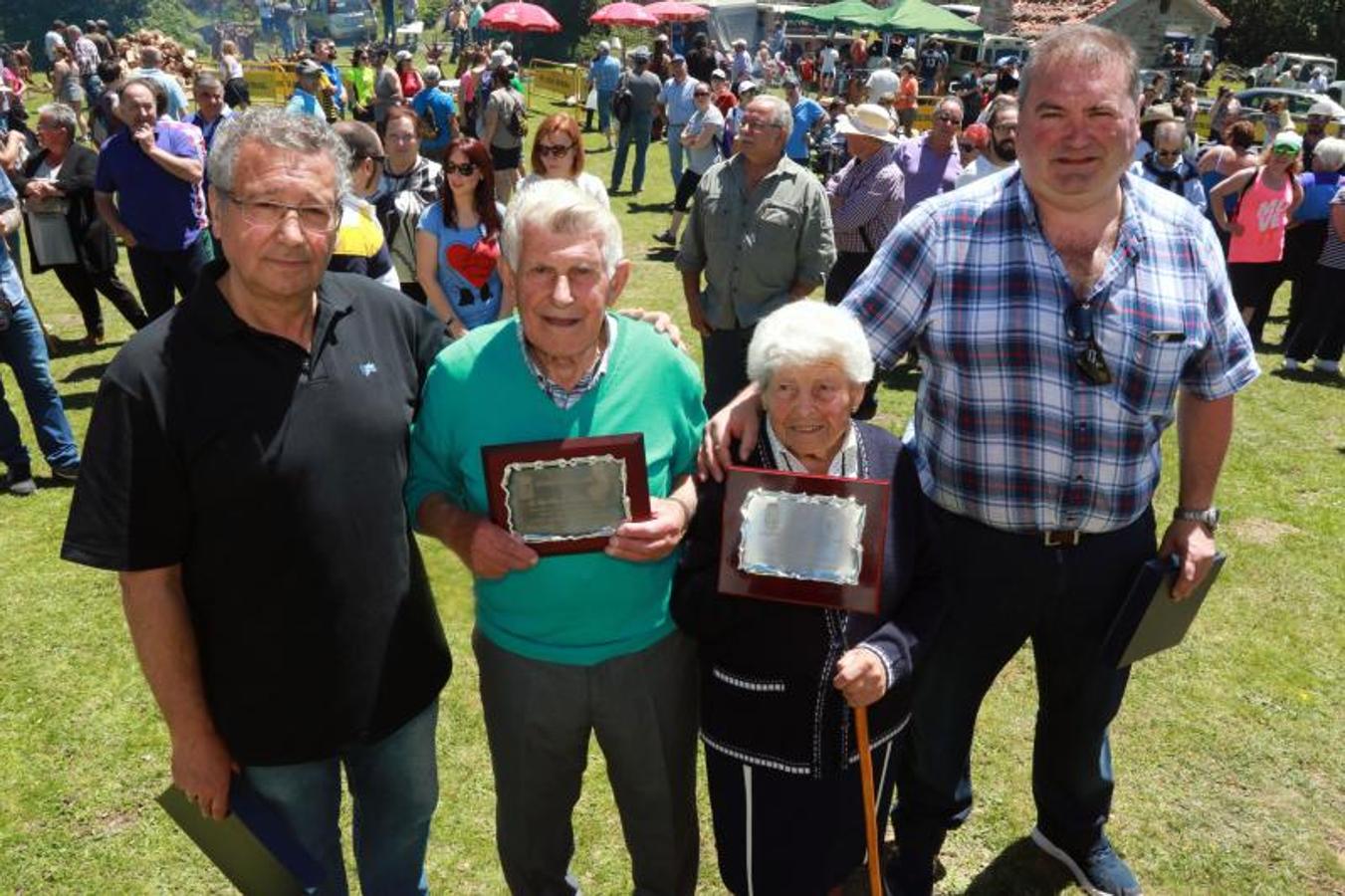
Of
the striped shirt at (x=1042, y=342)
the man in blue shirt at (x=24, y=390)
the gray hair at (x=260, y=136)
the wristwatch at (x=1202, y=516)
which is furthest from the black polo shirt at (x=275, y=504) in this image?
the man in blue shirt at (x=24, y=390)

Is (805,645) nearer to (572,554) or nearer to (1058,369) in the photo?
(572,554)

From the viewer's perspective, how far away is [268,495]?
1969mm

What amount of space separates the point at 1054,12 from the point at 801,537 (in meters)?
46.3

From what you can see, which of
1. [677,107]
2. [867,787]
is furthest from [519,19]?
[867,787]

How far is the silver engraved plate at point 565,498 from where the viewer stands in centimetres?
209

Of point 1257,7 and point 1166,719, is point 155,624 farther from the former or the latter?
point 1257,7

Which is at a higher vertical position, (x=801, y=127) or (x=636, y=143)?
(x=801, y=127)

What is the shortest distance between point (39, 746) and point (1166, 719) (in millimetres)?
4764

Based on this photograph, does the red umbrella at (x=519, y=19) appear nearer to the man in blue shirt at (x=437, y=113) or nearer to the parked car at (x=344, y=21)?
the man in blue shirt at (x=437, y=113)

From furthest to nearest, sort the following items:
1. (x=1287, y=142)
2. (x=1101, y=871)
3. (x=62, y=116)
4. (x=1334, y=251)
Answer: (x=1334, y=251) → (x=1287, y=142) → (x=62, y=116) → (x=1101, y=871)

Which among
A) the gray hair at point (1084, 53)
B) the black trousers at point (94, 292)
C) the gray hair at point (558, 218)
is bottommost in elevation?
the black trousers at point (94, 292)

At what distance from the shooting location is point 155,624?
6.51 ft

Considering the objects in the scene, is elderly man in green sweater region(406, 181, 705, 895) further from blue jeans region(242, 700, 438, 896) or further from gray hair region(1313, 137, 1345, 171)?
gray hair region(1313, 137, 1345, 171)

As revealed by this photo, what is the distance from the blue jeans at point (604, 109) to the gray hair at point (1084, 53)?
16.4 meters
